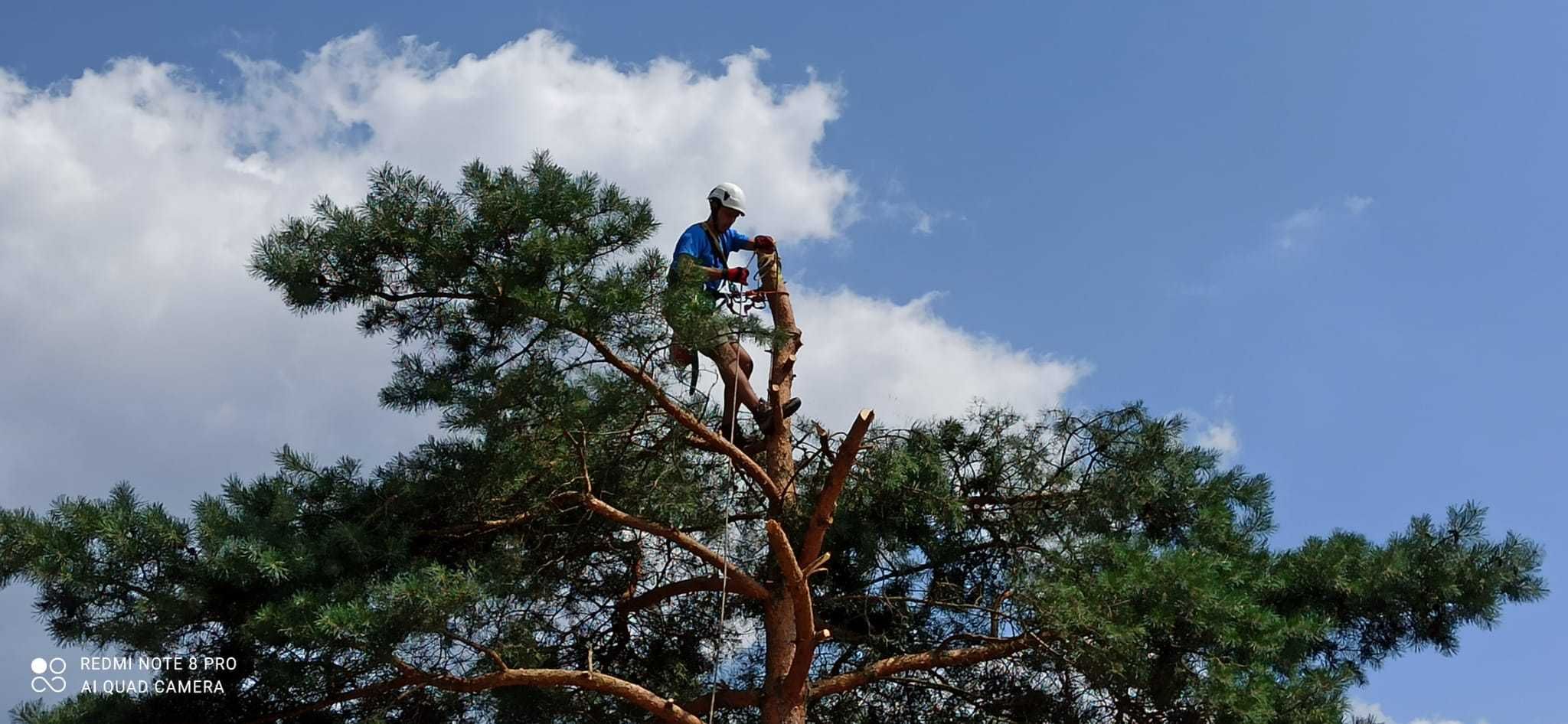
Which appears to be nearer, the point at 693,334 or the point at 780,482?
the point at 693,334

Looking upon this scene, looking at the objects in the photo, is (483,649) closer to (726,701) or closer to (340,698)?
(340,698)

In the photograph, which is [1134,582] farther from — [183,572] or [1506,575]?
[183,572]

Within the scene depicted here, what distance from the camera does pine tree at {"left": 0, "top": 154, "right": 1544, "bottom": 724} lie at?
632 cm

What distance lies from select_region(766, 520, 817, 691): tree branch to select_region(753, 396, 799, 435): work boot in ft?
3.92

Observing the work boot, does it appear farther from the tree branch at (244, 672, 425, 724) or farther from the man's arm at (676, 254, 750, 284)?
the tree branch at (244, 672, 425, 724)

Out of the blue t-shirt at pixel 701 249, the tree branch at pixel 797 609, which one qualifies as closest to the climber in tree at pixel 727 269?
the blue t-shirt at pixel 701 249

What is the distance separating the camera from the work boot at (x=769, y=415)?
7.47 meters

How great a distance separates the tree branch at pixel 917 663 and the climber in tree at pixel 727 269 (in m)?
1.31

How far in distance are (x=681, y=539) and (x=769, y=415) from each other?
3.30 ft

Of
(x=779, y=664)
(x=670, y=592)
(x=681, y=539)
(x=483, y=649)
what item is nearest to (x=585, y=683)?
(x=483, y=649)

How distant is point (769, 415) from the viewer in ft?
24.9

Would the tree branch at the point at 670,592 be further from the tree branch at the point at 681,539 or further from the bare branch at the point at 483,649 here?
the bare branch at the point at 483,649

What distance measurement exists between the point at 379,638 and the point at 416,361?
1.46m

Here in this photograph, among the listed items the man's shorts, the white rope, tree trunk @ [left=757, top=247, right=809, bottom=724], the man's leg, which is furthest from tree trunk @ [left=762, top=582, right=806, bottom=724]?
the man's shorts
